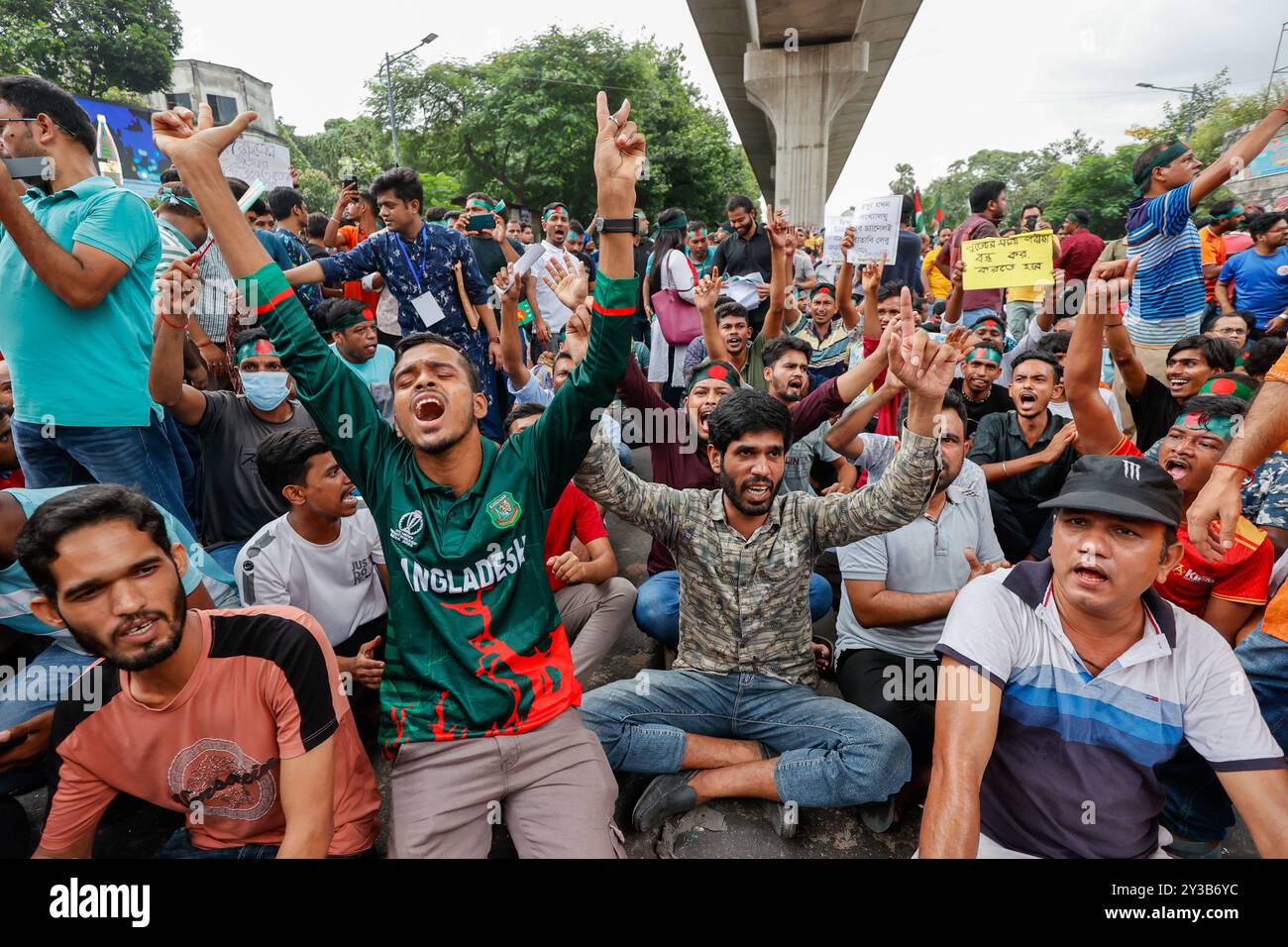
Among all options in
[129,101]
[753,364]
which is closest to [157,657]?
[753,364]

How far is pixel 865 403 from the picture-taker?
148 inches

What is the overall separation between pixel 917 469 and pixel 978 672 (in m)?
0.75

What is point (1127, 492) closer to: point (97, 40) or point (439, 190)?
point (439, 190)

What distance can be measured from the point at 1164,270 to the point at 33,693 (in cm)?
641

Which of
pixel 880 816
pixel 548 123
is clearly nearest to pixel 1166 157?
pixel 880 816

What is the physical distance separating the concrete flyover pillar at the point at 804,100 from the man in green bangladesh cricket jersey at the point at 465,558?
13709 mm

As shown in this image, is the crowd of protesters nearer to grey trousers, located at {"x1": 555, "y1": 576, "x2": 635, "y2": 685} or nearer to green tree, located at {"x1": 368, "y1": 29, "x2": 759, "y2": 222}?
grey trousers, located at {"x1": 555, "y1": 576, "x2": 635, "y2": 685}

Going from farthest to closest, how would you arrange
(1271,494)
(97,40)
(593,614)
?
1. (97,40)
2. (593,614)
3. (1271,494)

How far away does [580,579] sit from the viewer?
3.36 m

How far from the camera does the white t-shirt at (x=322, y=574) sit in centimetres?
274

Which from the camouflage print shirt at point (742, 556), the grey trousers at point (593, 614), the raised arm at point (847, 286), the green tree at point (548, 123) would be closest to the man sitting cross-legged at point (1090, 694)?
the camouflage print shirt at point (742, 556)

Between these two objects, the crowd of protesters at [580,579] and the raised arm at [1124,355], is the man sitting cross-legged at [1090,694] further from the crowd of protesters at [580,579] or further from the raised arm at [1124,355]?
the raised arm at [1124,355]
